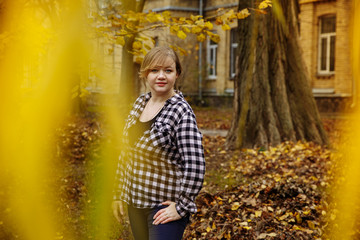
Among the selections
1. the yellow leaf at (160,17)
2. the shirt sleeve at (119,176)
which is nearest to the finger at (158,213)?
the shirt sleeve at (119,176)

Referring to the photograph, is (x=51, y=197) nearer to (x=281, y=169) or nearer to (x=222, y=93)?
(x=281, y=169)

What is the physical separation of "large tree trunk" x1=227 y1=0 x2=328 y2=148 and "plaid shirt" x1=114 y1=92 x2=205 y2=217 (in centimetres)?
709

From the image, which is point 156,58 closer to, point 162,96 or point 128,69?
point 162,96

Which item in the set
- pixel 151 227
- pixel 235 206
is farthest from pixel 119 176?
pixel 235 206

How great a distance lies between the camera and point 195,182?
7.96 ft

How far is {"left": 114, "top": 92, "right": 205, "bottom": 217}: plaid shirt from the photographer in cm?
243

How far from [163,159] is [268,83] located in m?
7.54

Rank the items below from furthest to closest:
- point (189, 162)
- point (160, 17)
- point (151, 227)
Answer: point (160, 17)
point (151, 227)
point (189, 162)

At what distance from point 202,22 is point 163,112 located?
119 inches

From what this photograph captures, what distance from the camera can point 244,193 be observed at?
585 centimetres

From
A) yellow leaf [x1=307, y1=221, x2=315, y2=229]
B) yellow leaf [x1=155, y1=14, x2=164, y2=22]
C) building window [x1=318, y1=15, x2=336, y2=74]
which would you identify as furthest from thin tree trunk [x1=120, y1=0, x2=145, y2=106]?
building window [x1=318, y1=15, x2=336, y2=74]

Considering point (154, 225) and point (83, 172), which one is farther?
point (83, 172)

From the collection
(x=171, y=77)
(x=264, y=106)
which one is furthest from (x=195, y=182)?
(x=264, y=106)

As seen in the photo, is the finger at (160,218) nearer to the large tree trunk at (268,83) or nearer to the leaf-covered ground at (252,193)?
the leaf-covered ground at (252,193)
